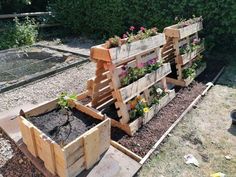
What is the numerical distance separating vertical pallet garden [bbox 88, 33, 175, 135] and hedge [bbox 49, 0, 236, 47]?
269 cm

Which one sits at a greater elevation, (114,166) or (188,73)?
(188,73)

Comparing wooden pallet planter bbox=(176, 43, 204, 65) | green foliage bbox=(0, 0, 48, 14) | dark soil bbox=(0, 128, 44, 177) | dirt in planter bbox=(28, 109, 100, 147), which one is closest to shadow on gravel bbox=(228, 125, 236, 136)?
wooden pallet planter bbox=(176, 43, 204, 65)

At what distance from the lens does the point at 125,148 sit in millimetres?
→ 3414

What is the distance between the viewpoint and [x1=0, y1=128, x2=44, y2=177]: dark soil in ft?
10.1

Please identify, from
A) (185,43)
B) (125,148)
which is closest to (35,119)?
(125,148)

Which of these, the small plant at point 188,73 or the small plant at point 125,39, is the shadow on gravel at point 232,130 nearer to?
the small plant at point 188,73

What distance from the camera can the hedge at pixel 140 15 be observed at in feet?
20.6

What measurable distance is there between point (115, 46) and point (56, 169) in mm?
1702

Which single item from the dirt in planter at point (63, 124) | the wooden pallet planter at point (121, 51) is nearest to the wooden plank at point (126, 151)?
the dirt in planter at point (63, 124)

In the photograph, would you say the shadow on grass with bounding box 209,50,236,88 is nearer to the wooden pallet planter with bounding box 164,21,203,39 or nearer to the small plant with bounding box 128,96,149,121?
the wooden pallet planter with bounding box 164,21,203,39

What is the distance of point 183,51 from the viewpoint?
5152 mm

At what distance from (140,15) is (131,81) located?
436cm

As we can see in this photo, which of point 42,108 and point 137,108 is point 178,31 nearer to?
point 137,108

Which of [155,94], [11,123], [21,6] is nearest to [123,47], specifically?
[155,94]
